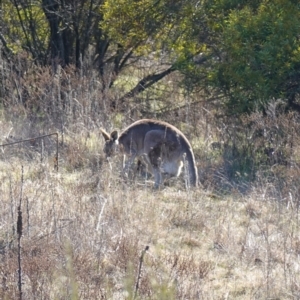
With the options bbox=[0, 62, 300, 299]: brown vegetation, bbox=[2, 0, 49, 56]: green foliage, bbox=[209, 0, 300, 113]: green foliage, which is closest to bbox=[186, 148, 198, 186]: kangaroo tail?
bbox=[0, 62, 300, 299]: brown vegetation

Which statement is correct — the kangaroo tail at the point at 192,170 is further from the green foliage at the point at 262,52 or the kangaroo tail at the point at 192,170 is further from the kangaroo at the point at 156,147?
the green foliage at the point at 262,52

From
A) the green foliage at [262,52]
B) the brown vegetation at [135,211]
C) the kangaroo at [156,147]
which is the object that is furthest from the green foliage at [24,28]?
the kangaroo at [156,147]

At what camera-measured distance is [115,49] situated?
1498cm

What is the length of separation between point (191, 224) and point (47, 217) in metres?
1.49

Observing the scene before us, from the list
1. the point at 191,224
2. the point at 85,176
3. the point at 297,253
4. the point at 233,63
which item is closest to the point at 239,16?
the point at 233,63

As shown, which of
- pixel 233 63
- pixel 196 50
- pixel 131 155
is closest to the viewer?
pixel 131 155

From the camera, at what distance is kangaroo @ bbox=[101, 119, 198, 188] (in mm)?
9406

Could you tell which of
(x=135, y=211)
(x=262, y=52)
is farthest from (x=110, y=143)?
(x=135, y=211)

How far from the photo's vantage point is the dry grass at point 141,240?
5.62 metres

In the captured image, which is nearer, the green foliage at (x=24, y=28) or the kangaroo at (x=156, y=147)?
the kangaroo at (x=156, y=147)

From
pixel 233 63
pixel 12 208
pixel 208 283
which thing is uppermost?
pixel 233 63

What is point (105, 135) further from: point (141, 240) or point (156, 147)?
point (141, 240)

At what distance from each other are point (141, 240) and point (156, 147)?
9.77 ft

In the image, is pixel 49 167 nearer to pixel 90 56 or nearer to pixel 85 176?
pixel 85 176
